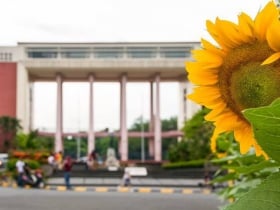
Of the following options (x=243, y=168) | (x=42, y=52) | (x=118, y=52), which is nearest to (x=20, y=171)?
(x=243, y=168)

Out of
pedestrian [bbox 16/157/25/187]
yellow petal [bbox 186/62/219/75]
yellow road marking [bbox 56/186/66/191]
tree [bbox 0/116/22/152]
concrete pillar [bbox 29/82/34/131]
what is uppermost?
concrete pillar [bbox 29/82/34/131]

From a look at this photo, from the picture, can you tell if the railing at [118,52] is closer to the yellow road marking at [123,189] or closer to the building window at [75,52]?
the building window at [75,52]

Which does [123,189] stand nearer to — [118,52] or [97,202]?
[97,202]

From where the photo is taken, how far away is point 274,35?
0.49 meters

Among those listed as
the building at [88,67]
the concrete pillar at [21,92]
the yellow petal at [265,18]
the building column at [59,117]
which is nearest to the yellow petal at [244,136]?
the yellow petal at [265,18]

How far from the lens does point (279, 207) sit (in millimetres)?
486

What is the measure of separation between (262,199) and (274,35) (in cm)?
13

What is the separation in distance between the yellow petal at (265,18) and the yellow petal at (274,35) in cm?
2

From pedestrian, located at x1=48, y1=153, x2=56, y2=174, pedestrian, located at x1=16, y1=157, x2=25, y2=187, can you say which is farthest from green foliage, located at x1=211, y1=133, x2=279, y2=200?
pedestrian, located at x1=48, y1=153, x2=56, y2=174

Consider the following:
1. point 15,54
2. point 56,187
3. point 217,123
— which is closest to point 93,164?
point 56,187

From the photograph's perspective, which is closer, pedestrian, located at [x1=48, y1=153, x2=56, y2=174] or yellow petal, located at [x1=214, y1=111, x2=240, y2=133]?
yellow petal, located at [x1=214, y1=111, x2=240, y2=133]

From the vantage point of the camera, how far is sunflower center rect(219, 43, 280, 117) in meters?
0.54

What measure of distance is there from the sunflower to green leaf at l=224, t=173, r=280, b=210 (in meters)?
0.08

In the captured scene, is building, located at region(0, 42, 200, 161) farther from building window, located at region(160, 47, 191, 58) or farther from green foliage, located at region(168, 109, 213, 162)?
green foliage, located at region(168, 109, 213, 162)
